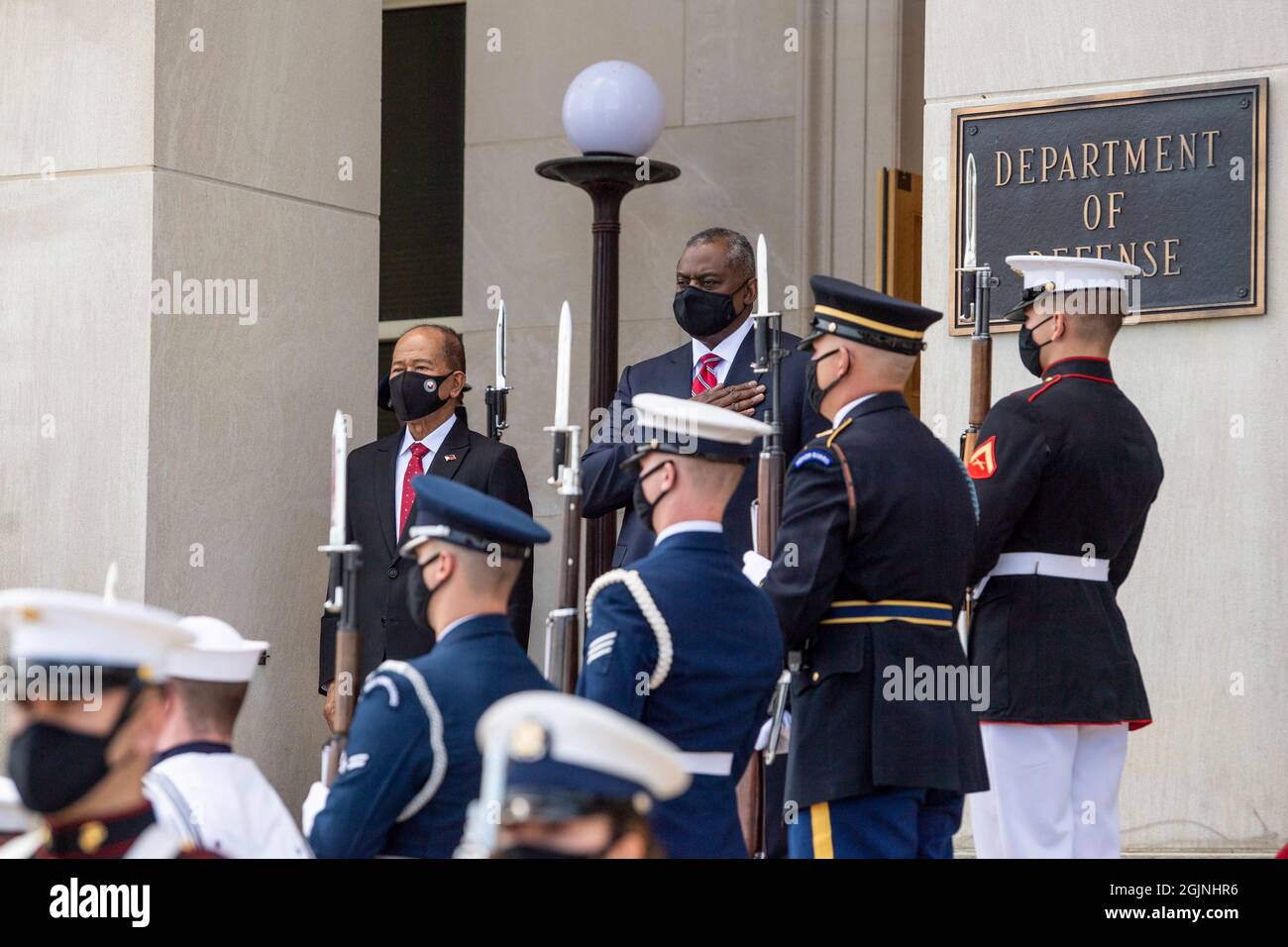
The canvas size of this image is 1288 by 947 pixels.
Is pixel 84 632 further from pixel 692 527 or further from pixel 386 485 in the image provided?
pixel 386 485

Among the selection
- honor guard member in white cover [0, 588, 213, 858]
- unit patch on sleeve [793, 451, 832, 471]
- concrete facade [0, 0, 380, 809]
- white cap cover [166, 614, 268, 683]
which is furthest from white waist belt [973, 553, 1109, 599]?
honor guard member in white cover [0, 588, 213, 858]

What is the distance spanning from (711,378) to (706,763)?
7.22 feet

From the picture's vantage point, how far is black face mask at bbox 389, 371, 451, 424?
7.00m

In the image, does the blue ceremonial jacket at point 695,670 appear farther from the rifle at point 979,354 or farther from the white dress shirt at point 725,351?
the white dress shirt at point 725,351

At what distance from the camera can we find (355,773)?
3854mm

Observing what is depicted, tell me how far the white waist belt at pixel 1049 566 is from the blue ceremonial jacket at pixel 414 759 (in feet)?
6.69

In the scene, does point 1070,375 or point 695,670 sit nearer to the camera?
point 695,670

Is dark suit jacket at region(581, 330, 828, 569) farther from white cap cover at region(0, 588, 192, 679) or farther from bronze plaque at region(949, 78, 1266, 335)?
white cap cover at region(0, 588, 192, 679)

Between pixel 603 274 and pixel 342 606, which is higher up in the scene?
pixel 603 274

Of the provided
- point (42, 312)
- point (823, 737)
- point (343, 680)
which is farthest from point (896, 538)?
point (42, 312)

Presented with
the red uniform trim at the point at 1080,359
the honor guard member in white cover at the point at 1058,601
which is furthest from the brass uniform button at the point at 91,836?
the red uniform trim at the point at 1080,359

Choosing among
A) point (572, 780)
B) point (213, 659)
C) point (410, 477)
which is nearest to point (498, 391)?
point (410, 477)

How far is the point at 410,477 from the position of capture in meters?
7.06

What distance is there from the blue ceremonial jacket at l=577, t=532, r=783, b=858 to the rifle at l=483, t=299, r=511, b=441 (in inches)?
95.9
